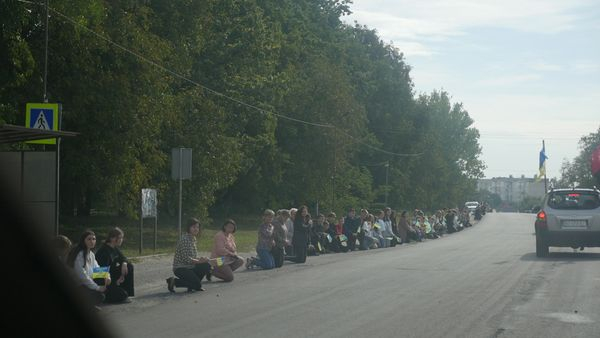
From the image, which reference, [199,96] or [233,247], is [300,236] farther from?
[199,96]

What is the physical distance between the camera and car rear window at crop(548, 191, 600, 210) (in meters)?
28.1

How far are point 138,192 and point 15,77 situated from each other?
7.76 metres

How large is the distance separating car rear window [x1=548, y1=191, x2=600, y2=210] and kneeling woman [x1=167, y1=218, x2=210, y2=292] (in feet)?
43.3

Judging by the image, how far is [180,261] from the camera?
60.5 ft

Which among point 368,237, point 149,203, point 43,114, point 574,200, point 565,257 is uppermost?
point 43,114

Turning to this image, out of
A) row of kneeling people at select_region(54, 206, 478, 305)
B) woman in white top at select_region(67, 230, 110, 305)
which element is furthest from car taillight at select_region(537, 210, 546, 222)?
woman in white top at select_region(67, 230, 110, 305)

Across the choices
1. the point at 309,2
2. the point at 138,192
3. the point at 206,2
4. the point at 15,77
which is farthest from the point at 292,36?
the point at 15,77

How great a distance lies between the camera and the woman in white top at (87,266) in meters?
14.9

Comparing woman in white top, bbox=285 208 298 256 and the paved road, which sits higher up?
woman in white top, bbox=285 208 298 256

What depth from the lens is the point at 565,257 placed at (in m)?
28.1

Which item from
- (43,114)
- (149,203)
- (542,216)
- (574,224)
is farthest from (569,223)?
(43,114)

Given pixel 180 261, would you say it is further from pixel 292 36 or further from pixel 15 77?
pixel 292 36

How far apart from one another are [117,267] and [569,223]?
51.4 ft

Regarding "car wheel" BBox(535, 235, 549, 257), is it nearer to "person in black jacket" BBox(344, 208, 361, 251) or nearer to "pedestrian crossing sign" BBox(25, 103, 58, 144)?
"person in black jacket" BBox(344, 208, 361, 251)
